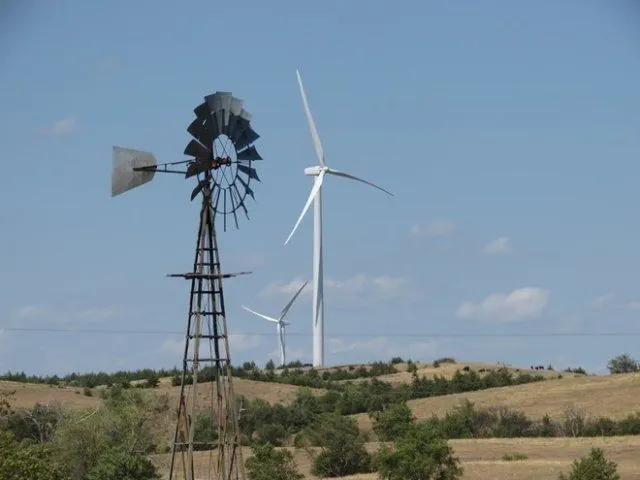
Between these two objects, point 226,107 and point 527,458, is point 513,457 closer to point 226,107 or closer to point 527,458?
Answer: point 527,458

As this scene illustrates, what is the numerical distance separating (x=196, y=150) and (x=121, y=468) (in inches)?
791

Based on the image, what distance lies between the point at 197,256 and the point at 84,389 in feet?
222

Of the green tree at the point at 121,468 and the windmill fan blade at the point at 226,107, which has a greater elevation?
the windmill fan blade at the point at 226,107

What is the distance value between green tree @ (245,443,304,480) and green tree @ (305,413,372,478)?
5.37m

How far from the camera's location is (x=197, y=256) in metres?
34.3

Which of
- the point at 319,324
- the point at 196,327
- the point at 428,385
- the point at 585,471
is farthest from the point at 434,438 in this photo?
the point at 428,385

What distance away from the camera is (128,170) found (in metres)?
34.6

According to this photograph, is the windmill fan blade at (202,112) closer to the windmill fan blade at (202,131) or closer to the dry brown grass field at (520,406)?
the windmill fan blade at (202,131)

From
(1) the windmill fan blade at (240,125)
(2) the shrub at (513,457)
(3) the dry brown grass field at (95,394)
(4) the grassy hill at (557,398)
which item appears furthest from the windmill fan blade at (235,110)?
(3) the dry brown grass field at (95,394)

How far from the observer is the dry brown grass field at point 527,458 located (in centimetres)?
5844

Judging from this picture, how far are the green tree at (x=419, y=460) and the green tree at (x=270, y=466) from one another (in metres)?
3.54

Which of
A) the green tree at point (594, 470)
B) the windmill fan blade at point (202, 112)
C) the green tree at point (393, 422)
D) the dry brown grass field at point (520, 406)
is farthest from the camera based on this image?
the green tree at point (393, 422)

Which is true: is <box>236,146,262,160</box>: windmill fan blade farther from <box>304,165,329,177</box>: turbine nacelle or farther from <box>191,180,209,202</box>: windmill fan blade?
<box>304,165,329,177</box>: turbine nacelle

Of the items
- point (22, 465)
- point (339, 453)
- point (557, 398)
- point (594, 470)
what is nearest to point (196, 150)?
point (22, 465)
